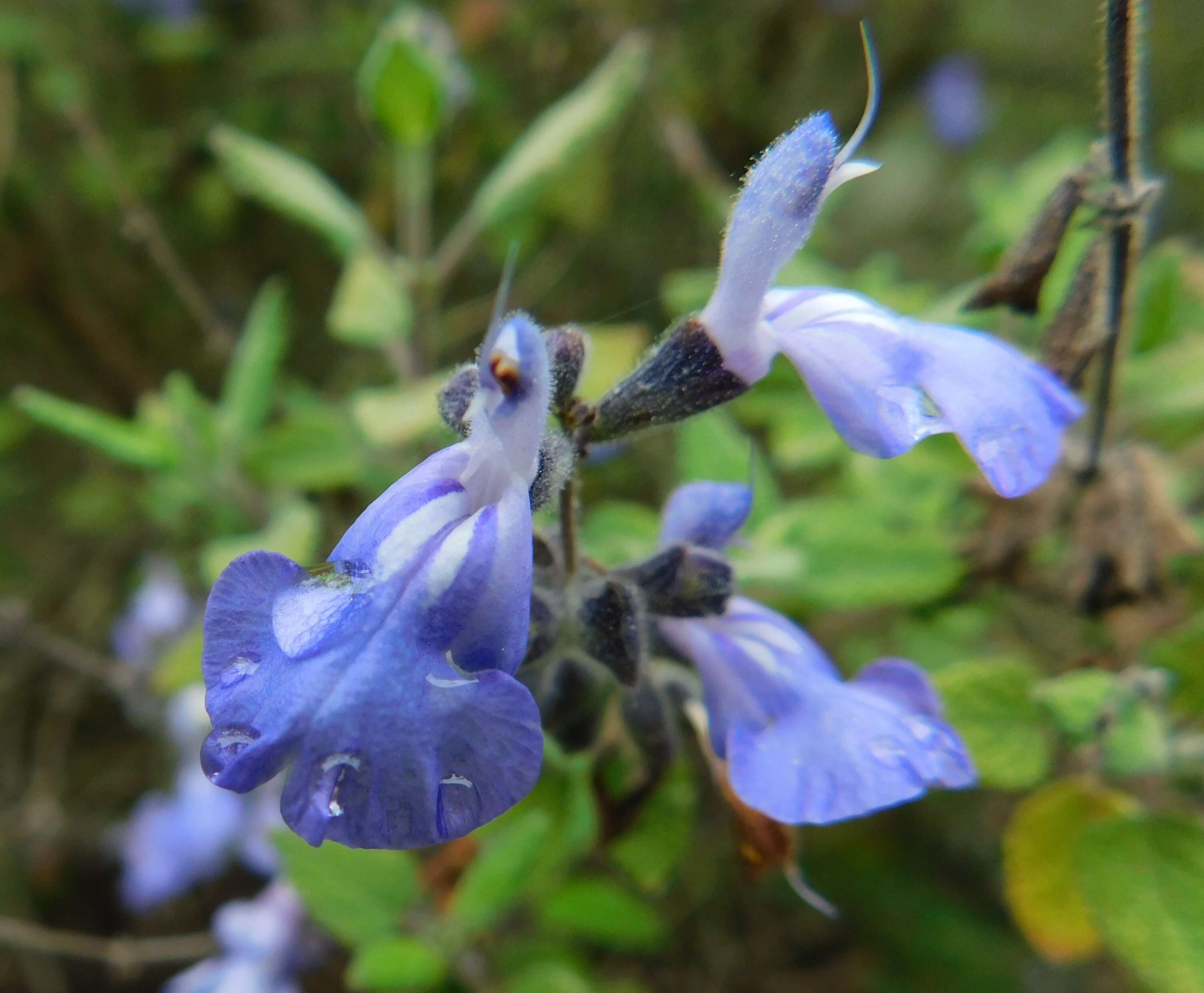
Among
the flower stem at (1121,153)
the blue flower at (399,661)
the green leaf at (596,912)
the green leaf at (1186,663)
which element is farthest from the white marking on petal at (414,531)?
the green leaf at (596,912)

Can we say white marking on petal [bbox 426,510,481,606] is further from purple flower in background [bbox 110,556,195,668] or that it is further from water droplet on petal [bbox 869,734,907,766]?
purple flower in background [bbox 110,556,195,668]

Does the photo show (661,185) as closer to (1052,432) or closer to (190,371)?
(190,371)

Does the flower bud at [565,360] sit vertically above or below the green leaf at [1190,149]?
below

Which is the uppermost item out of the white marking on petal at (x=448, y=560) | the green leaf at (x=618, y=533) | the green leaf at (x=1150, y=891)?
the green leaf at (x=618, y=533)

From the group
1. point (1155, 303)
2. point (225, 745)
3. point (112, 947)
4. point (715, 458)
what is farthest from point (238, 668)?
point (112, 947)

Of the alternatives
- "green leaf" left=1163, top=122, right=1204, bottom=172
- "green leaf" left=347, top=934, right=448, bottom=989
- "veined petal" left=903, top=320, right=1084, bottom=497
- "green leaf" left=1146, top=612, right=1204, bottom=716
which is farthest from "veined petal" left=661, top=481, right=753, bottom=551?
"green leaf" left=1163, top=122, right=1204, bottom=172

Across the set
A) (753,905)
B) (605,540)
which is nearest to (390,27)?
(605,540)

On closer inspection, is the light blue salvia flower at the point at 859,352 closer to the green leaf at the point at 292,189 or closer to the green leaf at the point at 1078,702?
the green leaf at the point at 1078,702
